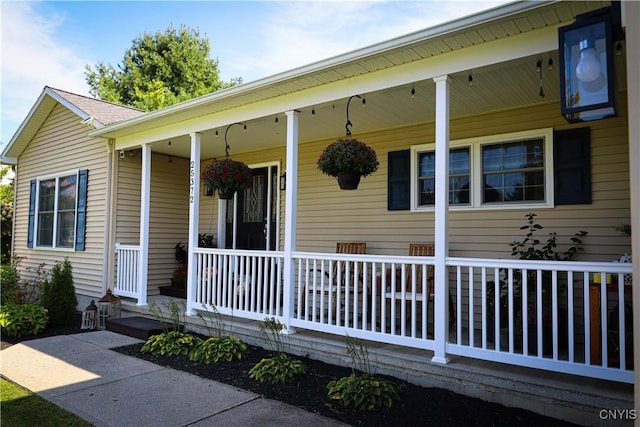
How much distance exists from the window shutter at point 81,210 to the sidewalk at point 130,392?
8.98ft

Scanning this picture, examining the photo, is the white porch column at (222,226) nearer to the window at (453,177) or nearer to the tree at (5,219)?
the window at (453,177)

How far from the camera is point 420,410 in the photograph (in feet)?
10.4

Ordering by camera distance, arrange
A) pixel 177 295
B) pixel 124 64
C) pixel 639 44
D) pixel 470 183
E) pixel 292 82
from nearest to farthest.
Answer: pixel 639 44
pixel 292 82
pixel 470 183
pixel 177 295
pixel 124 64

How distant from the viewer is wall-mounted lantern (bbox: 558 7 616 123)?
1972 millimetres

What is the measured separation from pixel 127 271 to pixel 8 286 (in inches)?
91.5

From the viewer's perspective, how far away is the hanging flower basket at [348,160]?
4.18 metres

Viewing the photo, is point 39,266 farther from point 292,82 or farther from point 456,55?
point 456,55

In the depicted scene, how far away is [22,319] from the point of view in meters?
5.92

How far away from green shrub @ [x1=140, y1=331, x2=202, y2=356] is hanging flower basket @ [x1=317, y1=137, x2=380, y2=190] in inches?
98.1

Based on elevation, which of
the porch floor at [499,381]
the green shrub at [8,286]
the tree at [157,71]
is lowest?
the porch floor at [499,381]

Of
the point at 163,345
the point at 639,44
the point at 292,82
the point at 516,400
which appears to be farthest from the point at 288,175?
the point at 639,44

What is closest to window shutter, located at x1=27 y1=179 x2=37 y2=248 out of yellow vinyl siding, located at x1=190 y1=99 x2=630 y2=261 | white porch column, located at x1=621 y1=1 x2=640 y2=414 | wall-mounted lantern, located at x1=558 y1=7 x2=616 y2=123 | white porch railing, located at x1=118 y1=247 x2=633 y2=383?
yellow vinyl siding, located at x1=190 y1=99 x2=630 y2=261

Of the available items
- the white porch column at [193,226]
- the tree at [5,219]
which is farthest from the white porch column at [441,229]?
the tree at [5,219]

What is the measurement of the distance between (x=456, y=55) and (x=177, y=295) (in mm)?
5774
